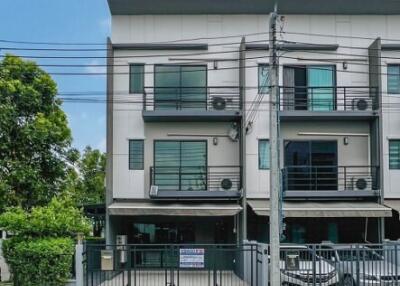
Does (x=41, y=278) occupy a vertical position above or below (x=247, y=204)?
below

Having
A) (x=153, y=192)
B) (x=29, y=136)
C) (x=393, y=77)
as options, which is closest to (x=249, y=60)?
(x=393, y=77)

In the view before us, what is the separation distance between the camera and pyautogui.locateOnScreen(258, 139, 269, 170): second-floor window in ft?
88.4

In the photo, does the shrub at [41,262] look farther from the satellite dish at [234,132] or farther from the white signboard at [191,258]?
the satellite dish at [234,132]

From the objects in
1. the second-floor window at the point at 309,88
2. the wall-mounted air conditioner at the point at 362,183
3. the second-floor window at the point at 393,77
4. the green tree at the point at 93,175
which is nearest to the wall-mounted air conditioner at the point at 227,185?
the second-floor window at the point at 309,88

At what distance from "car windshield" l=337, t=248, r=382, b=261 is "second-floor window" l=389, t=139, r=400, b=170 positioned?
356 inches

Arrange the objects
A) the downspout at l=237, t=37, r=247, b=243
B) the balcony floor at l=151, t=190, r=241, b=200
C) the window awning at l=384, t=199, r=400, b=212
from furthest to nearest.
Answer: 1. the balcony floor at l=151, t=190, r=241, b=200
2. the downspout at l=237, t=37, r=247, b=243
3. the window awning at l=384, t=199, r=400, b=212

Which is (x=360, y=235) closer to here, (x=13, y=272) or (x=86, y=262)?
(x=86, y=262)

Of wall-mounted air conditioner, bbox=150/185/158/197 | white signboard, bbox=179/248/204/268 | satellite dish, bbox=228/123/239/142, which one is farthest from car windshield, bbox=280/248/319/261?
satellite dish, bbox=228/123/239/142

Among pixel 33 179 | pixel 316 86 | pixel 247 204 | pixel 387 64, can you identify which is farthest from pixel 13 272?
pixel 387 64

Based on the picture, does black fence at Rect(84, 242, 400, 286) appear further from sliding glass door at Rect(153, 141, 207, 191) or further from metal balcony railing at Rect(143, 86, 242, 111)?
metal balcony railing at Rect(143, 86, 242, 111)

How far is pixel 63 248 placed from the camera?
787 inches

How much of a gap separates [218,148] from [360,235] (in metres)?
7.27

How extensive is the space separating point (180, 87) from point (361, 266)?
11.5 m

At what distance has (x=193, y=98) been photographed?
2714 cm
